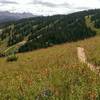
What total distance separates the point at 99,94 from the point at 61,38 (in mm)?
148188

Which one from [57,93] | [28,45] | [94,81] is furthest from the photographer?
[28,45]

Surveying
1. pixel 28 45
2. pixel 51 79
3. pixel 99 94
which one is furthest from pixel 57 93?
pixel 28 45

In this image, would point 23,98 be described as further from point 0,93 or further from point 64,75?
point 64,75

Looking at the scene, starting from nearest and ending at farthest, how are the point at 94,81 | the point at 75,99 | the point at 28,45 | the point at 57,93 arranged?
the point at 75,99, the point at 57,93, the point at 94,81, the point at 28,45

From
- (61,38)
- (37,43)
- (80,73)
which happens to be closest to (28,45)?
(37,43)

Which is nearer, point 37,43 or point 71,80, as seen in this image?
point 71,80

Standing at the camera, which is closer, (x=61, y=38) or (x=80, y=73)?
(x=80, y=73)

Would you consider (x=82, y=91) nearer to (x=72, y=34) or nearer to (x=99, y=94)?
(x=99, y=94)

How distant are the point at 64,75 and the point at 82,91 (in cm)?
239

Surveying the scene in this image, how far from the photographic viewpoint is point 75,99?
689 cm

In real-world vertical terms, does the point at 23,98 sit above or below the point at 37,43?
above

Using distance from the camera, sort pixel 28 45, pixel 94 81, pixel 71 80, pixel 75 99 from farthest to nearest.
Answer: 1. pixel 28 45
2. pixel 71 80
3. pixel 94 81
4. pixel 75 99

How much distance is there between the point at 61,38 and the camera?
6097 inches

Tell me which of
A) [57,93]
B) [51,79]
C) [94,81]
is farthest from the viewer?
[51,79]
